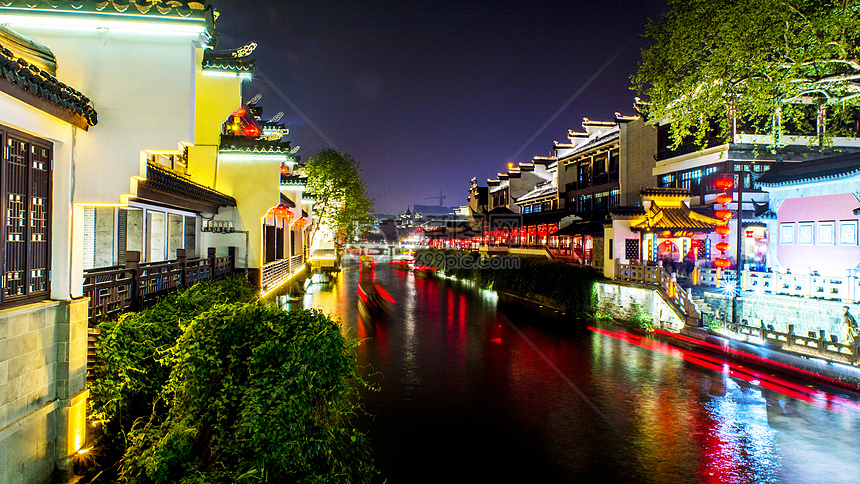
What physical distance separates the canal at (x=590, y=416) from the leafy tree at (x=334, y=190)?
853 inches

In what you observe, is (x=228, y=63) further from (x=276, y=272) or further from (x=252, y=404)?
(x=252, y=404)

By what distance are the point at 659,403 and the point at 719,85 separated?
880 centimetres

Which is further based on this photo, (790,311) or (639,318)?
(639,318)

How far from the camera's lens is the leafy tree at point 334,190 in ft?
113

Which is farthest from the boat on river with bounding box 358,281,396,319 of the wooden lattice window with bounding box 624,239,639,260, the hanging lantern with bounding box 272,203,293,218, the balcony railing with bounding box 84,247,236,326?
the wooden lattice window with bounding box 624,239,639,260

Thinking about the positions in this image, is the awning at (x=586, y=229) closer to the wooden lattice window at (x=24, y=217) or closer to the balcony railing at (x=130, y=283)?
the balcony railing at (x=130, y=283)

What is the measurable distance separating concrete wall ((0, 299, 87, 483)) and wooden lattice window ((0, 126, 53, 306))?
0.25 meters

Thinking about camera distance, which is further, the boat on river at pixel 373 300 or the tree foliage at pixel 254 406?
the boat on river at pixel 373 300

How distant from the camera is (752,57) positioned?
459 inches

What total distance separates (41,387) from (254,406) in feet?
9.41

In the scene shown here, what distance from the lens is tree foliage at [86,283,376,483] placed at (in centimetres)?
418

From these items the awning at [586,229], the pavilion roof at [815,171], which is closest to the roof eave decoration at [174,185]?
the awning at [586,229]

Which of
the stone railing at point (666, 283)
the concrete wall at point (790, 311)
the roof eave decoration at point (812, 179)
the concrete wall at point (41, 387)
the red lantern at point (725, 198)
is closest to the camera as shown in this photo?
the concrete wall at point (41, 387)

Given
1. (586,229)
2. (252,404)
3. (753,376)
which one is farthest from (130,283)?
(586,229)
